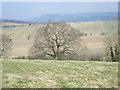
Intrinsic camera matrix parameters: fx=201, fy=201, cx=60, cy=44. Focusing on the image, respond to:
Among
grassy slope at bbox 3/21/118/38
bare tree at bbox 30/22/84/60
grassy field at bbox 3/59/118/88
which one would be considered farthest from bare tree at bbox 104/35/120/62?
grassy slope at bbox 3/21/118/38

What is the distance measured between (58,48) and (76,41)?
174 inches

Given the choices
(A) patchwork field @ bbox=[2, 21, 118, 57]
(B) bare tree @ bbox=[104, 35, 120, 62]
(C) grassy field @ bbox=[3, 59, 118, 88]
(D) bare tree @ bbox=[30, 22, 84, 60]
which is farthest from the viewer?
(A) patchwork field @ bbox=[2, 21, 118, 57]

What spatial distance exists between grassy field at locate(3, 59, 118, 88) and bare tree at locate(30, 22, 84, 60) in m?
29.1

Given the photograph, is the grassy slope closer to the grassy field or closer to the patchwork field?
the patchwork field

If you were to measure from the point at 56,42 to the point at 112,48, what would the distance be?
1265 cm

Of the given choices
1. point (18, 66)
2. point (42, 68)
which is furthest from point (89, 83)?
point (18, 66)

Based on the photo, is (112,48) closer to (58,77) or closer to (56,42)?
(56,42)

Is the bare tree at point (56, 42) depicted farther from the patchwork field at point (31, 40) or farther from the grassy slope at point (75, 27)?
the grassy slope at point (75, 27)

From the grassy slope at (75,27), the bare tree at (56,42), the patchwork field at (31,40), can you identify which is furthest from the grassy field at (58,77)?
the grassy slope at (75,27)

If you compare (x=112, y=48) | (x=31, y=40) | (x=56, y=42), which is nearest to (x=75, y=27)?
(x=31, y=40)

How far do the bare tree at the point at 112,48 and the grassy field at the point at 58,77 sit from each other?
90.3 ft

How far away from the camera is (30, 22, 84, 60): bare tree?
45.1 metres

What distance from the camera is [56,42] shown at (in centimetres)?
4625

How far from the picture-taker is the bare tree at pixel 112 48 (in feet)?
Result: 139
